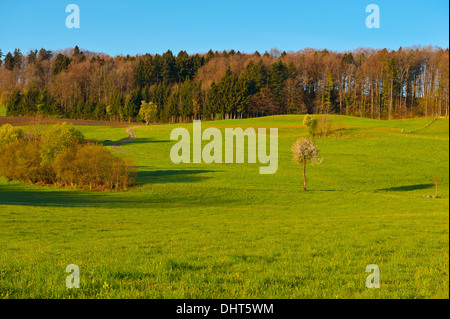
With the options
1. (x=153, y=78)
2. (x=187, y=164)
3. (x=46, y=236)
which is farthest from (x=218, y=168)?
(x=153, y=78)

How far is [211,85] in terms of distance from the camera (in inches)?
6486

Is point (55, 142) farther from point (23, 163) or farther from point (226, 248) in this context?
point (226, 248)

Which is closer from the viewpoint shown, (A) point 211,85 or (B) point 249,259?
(B) point 249,259

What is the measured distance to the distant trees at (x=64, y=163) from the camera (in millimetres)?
50250

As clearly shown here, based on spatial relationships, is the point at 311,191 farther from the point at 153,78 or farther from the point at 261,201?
the point at 153,78

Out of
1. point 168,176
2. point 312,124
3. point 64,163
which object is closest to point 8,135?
point 64,163

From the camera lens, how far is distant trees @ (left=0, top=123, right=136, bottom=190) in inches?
1978

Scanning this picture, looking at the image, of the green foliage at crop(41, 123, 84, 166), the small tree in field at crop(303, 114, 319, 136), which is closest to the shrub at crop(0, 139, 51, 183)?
the green foliage at crop(41, 123, 84, 166)

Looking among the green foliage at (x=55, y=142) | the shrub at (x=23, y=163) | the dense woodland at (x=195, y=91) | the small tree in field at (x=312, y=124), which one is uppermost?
the dense woodland at (x=195, y=91)

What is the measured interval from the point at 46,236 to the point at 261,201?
90.4 ft

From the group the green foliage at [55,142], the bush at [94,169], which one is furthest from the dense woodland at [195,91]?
the bush at [94,169]

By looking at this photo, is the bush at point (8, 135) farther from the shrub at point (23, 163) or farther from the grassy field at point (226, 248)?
the grassy field at point (226, 248)

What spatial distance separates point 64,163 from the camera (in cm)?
5134
